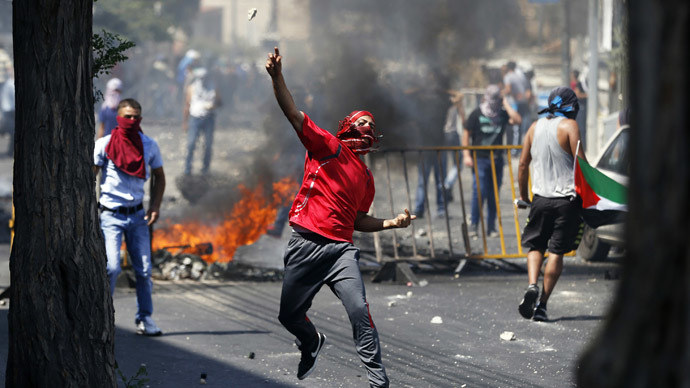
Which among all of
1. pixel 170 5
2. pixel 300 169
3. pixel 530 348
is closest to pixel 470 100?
pixel 300 169

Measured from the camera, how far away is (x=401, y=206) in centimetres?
1495

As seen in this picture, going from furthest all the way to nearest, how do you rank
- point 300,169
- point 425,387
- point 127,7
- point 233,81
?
point 127,7, point 233,81, point 300,169, point 425,387

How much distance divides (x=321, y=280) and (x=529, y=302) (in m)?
2.60

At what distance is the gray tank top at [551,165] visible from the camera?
714cm

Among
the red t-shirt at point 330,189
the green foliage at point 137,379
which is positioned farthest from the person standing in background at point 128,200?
the red t-shirt at point 330,189

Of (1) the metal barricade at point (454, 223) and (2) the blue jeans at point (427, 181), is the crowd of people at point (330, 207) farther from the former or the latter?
(2) the blue jeans at point (427, 181)

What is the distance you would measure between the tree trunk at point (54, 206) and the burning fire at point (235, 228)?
→ 5.51m

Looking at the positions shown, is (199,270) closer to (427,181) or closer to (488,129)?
(488,129)

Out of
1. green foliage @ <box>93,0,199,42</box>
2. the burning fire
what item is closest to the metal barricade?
the burning fire

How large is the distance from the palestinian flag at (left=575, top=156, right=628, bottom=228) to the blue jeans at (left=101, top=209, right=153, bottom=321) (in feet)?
10.3

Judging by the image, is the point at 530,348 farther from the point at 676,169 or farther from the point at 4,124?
the point at 4,124

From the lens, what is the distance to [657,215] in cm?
183

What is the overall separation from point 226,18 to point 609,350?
68770mm

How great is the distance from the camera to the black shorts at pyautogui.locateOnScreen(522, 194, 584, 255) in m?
7.14
